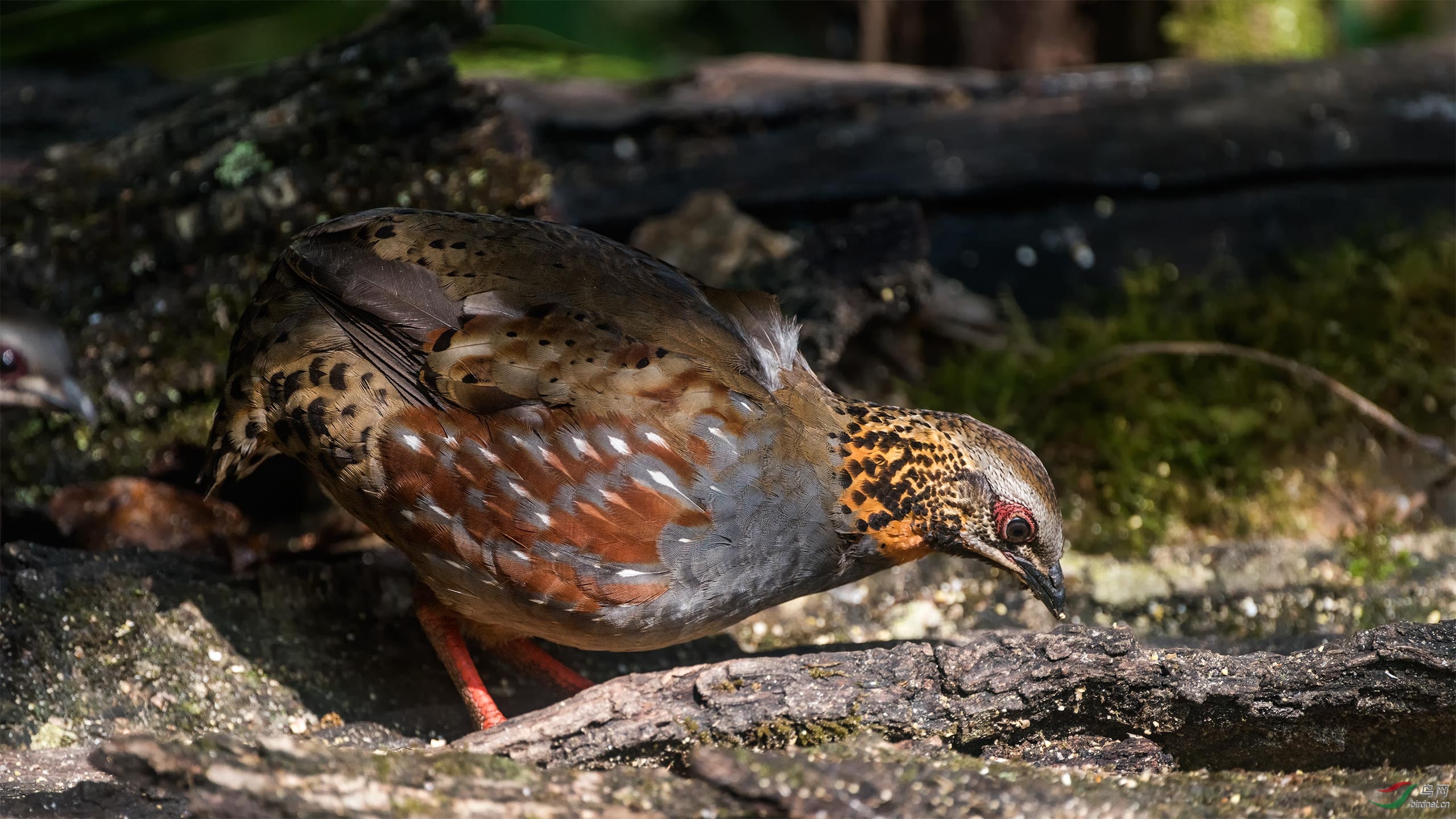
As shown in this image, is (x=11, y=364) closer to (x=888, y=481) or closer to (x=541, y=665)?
(x=541, y=665)

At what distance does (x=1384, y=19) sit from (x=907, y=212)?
6.07 metres

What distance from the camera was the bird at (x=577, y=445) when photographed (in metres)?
3.29

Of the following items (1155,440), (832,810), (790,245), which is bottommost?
(1155,440)

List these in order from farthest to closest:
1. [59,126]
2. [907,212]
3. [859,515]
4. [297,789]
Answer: [59,126]
[907,212]
[859,515]
[297,789]

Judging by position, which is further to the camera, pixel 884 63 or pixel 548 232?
pixel 884 63

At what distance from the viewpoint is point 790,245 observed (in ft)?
17.9

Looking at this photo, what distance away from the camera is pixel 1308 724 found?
3000 mm

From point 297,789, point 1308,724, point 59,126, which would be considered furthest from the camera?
point 59,126

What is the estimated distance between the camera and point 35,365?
174 inches

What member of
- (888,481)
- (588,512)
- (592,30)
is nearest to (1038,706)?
(888,481)

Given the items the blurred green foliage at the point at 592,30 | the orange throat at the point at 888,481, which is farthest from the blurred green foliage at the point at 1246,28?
the orange throat at the point at 888,481

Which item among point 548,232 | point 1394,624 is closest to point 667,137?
point 548,232

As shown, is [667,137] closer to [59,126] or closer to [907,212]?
[907,212]

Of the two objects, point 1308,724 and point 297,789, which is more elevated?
point 297,789
